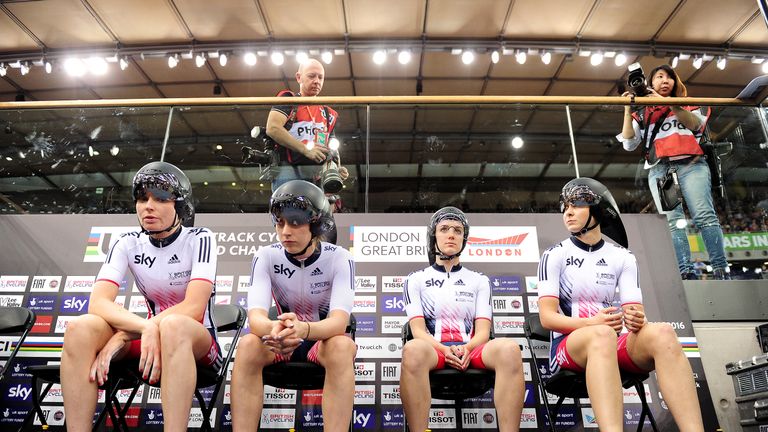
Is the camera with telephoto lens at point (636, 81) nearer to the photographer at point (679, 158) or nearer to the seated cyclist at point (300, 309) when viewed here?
the photographer at point (679, 158)

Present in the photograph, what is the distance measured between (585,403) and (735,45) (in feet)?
21.4

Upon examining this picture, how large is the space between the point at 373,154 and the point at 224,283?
5.40ft

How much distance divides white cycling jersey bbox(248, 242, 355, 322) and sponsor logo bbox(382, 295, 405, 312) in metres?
1.08

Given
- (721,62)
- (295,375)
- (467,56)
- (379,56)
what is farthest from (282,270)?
(721,62)

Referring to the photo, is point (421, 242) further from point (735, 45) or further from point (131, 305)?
point (735, 45)

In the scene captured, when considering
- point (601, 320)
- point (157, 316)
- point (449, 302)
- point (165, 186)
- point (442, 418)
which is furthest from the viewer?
point (442, 418)

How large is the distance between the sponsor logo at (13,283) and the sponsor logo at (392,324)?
2937mm

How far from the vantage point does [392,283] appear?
3992 mm

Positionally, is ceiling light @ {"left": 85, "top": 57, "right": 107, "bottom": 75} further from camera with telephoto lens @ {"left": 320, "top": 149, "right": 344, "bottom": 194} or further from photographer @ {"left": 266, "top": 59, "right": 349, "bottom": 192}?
camera with telephoto lens @ {"left": 320, "top": 149, "right": 344, "bottom": 194}

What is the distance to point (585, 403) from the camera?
11.8ft

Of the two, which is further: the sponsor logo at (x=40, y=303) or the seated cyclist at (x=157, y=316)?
the sponsor logo at (x=40, y=303)

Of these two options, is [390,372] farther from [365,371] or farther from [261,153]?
[261,153]

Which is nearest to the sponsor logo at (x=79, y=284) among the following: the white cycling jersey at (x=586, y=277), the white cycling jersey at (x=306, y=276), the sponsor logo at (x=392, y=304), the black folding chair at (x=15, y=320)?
the black folding chair at (x=15, y=320)

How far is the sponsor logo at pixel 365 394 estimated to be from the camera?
3572mm
